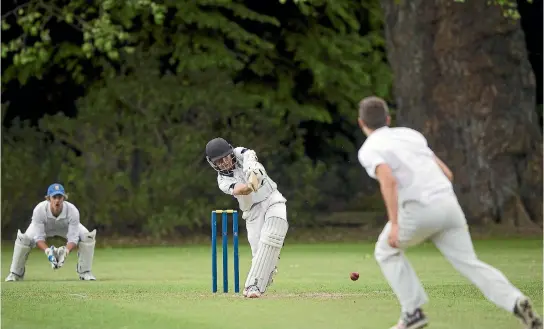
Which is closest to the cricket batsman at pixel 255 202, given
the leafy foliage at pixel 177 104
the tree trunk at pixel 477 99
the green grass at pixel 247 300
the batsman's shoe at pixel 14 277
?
the green grass at pixel 247 300

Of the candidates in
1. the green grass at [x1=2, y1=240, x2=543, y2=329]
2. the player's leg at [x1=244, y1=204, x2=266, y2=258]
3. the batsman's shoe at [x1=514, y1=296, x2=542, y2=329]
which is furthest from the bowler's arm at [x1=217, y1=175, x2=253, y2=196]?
the batsman's shoe at [x1=514, y1=296, x2=542, y2=329]

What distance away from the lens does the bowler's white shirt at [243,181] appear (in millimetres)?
13089

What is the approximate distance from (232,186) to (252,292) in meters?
1.00

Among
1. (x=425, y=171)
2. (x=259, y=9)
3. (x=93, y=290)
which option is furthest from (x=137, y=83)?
(x=425, y=171)

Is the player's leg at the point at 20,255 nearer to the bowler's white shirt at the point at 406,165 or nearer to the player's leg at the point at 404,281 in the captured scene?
the player's leg at the point at 404,281

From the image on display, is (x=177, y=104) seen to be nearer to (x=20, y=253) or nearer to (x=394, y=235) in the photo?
(x=20, y=253)

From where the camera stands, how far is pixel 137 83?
88.4ft

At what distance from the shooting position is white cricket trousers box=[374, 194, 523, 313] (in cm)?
923

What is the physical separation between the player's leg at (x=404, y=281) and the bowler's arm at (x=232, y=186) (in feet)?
11.3

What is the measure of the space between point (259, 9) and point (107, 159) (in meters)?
4.87

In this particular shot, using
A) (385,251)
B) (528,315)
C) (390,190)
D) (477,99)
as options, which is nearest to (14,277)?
(385,251)

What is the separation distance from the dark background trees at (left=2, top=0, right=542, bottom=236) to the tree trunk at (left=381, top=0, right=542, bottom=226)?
0.02 meters

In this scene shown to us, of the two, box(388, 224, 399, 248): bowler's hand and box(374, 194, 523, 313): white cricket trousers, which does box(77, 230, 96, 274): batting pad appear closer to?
box(374, 194, 523, 313): white cricket trousers

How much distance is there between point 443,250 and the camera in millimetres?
9484
